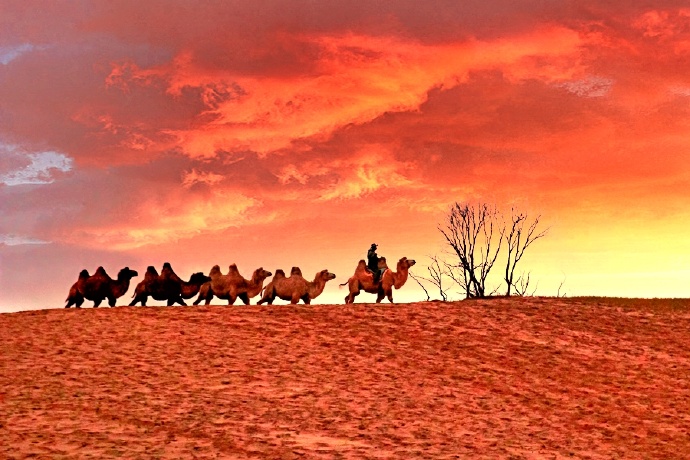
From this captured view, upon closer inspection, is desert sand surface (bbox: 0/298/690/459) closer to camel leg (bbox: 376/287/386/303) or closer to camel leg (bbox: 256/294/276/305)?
camel leg (bbox: 256/294/276/305)

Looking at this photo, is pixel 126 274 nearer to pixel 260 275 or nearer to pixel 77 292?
pixel 77 292

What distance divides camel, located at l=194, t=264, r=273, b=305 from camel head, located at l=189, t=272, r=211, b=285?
15cm

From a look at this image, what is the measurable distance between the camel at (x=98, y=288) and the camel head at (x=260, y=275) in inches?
166

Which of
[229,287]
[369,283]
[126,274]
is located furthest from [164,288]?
[369,283]

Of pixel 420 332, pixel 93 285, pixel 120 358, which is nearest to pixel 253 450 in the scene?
pixel 120 358

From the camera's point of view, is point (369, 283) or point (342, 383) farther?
point (369, 283)

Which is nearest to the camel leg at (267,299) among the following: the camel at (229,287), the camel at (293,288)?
the camel at (293,288)

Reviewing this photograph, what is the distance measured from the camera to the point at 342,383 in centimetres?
1747

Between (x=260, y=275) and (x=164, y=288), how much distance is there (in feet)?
10.6

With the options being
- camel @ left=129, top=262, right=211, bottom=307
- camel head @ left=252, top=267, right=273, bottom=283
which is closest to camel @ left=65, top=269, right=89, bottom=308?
camel @ left=129, top=262, right=211, bottom=307

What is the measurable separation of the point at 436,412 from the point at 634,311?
14498 millimetres

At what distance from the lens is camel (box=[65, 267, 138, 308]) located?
2595 cm

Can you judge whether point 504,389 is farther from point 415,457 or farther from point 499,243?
point 499,243

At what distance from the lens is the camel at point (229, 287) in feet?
86.7
